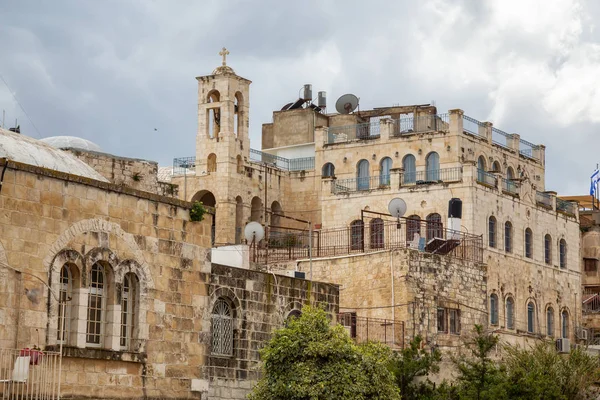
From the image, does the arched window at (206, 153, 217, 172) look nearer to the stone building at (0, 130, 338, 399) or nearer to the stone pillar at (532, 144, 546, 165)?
the stone pillar at (532, 144, 546, 165)

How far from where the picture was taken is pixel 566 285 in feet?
176

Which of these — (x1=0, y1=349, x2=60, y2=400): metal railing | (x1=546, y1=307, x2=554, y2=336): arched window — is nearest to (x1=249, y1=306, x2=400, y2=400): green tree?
(x1=0, y1=349, x2=60, y2=400): metal railing

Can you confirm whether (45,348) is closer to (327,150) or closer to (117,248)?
(117,248)

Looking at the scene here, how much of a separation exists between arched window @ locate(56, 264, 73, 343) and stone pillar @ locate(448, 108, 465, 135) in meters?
30.4

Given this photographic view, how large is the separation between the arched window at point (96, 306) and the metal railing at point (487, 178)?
27411 millimetres

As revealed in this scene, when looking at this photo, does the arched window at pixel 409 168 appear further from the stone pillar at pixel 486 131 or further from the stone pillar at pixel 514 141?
the stone pillar at pixel 514 141

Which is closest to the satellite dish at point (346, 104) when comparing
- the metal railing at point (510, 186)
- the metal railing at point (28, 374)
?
the metal railing at point (510, 186)

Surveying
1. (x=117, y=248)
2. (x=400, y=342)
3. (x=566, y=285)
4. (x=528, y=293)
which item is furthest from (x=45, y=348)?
(x=566, y=285)

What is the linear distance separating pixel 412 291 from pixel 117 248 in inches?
599

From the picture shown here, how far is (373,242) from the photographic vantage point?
48.5 m

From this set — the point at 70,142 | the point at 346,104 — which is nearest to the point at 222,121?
the point at 346,104

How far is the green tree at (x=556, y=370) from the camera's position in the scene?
111 feet

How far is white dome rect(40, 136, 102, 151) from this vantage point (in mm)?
33969

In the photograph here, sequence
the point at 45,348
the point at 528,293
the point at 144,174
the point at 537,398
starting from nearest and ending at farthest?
the point at 45,348, the point at 537,398, the point at 144,174, the point at 528,293
